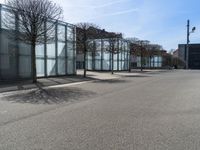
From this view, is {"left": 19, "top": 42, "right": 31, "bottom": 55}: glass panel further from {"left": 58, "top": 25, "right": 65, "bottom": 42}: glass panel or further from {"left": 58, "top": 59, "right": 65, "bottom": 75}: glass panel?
{"left": 58, "top": 25, "right": 65, "bottom": 42}: glass panel

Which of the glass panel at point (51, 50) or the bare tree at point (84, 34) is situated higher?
the bare tree at point (84, 34)

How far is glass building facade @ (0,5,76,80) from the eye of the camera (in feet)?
78.6

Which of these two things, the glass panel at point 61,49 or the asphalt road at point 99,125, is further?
the glass panel at point 61,49

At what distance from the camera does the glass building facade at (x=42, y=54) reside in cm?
2395

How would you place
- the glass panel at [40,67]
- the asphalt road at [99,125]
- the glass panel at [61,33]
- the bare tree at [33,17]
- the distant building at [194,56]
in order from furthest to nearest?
the distant building at [194,56] → the glass panel at [61,33] → the glass panel at [40,67] → the bare tree at [33,17] → the asphalt road at [99,125]

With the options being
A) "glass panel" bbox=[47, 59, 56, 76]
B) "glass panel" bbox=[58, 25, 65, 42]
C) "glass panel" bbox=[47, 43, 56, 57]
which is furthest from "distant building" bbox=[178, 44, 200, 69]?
"glass panel" bbox=[47, 59, 56, 76]

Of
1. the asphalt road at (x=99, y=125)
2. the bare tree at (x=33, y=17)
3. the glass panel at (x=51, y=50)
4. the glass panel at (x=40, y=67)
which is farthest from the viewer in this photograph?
the glass panel at (x=51, y=50)

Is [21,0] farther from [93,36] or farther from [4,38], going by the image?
[93,36]

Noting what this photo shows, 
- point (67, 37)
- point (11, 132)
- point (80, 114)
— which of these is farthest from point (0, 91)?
point (67, 37)

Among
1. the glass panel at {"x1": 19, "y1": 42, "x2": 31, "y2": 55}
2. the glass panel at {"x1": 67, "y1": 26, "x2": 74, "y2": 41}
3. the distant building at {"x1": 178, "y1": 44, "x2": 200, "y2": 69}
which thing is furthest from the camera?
the distant building at {"x1": 178, "y1": 44, "x2": 200, "y2": 69}

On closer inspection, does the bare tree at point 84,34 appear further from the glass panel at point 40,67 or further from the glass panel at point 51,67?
the glass panel at point 40,67

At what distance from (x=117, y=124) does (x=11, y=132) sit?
2.62 metres

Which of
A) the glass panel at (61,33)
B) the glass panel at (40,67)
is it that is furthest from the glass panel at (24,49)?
the glass panel at (61,33)

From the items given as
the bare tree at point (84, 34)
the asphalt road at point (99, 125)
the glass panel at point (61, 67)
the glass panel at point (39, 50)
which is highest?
the bare tree at point (84, 34)
